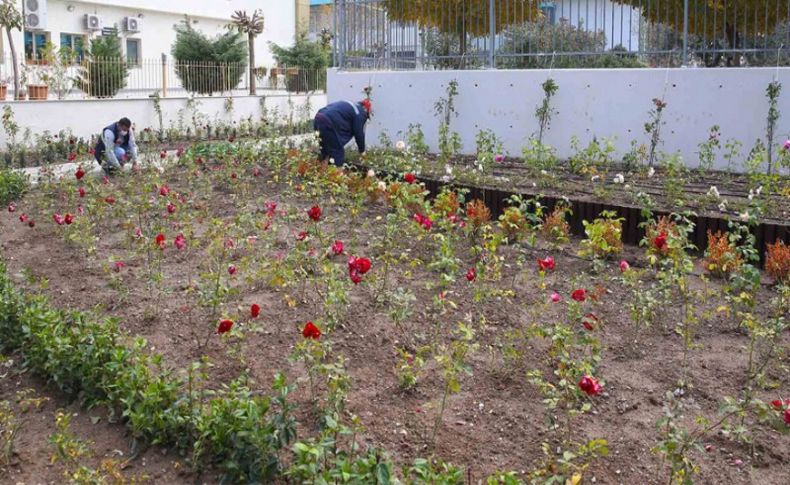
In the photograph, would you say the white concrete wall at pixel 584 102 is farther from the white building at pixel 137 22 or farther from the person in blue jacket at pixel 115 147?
the white building at pixel 137 22

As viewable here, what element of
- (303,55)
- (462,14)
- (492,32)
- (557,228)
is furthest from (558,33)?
(303,55)

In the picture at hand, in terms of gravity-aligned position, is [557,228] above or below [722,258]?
above

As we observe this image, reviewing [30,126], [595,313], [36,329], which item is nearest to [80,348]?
[36,329]

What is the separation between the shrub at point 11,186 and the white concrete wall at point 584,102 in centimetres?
562

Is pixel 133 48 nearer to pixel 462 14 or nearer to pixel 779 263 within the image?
pixel 462 14

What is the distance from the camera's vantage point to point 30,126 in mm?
15102

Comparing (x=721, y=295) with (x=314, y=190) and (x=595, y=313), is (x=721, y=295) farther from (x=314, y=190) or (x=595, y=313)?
(x=314, y=190)

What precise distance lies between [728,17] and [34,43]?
69.7ft

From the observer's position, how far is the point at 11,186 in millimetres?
9539

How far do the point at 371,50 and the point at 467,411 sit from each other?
11059mm

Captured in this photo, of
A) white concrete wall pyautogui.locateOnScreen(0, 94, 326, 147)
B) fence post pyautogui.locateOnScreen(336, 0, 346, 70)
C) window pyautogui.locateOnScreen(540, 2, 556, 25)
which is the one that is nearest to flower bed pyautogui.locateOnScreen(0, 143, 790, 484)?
window pyautogui.locateOnScreen(540, 2, 556, 25)

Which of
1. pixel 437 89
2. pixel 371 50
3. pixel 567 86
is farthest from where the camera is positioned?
pixel 371 50

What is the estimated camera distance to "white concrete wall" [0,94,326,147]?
15.2 metres

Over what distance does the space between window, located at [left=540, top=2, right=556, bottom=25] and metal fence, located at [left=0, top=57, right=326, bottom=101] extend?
893cm
